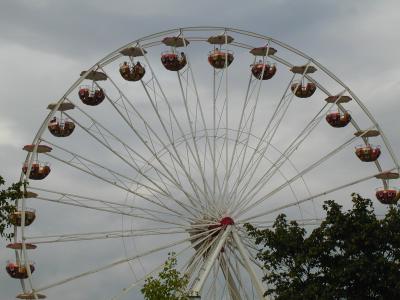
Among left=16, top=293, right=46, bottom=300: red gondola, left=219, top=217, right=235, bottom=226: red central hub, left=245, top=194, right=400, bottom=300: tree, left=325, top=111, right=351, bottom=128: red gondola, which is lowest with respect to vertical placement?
left=245, top=194, right=400, bottom=300: tree

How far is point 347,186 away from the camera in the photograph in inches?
1698

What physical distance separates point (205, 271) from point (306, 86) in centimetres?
1037

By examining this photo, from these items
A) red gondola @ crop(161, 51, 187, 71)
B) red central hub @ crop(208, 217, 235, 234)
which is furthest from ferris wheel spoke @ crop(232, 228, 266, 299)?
red gondola @ crop(161, 51, 187, 71)

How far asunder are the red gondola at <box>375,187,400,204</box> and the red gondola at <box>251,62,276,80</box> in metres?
6.91

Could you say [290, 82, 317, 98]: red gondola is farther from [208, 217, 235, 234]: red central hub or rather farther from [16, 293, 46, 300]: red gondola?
[16, 293, 46, 300]: red gondola

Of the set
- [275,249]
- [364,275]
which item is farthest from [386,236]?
[275,249]

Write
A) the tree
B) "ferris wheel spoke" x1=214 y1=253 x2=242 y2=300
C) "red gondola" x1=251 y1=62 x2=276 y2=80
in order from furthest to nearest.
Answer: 1. "red gondola" x1=251 y1=62 x2=276 y2=80
2. "ferris wheel spoke" x1=214 y1=253 x2=242 y2=300
3. the tree

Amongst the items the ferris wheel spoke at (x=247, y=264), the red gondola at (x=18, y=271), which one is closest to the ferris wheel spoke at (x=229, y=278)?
the ferris wheel spoke at (x=247, y=264)

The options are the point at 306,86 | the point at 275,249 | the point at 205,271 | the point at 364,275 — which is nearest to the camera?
the point at 364,275

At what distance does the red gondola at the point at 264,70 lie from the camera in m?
44.0

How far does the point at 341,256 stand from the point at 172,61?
40.0 ft

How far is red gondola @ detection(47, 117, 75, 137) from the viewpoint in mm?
43750

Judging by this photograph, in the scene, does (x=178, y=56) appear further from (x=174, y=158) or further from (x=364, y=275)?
(x=364, y=275)

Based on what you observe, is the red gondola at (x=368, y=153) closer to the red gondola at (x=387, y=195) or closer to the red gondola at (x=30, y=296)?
the red gondola at (x=387, y=195)
